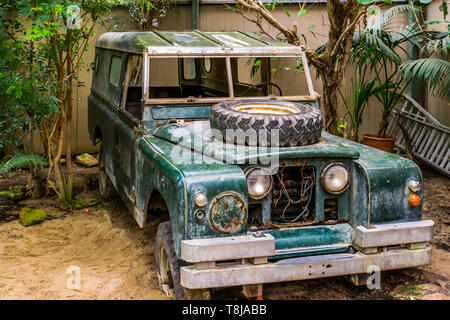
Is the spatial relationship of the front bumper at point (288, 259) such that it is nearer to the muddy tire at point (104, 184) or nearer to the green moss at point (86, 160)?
the muddy tire at point (104, 184)

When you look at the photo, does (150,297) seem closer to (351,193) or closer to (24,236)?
(351,193)

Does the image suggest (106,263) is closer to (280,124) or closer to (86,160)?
(280,124)


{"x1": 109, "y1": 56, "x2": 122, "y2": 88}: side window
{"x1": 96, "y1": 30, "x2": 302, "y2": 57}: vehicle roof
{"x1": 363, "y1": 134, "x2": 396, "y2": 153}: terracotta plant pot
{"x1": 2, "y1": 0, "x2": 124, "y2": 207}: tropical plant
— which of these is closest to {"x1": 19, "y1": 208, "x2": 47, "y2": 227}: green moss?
{"x1": 2, "y1": 0, "x2": 124, "y2": 207}: tropical plant

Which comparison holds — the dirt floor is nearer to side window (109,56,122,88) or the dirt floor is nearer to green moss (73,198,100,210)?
green moss (73,198,100,210)

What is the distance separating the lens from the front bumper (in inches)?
122

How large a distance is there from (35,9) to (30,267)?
7.54ft

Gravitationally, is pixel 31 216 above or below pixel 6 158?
below

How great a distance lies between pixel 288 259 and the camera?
337 centimetres

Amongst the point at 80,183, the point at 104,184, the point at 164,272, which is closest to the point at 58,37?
the point at 104,184

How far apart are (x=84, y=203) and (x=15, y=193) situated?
877 millimetres

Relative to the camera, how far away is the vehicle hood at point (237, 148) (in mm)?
3467

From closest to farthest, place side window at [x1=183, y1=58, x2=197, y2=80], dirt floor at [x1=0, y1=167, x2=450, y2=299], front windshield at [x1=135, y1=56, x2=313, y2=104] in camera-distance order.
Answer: dirt floor at [x1=0, y1=167, x2=450, y2=299] < front windshield at [x1=135, y1=56, x2=313, y2=104] < side window at [x1=183, y1=58, x2=197, y2=80]

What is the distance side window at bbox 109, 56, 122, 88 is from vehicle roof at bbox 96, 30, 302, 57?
173mm

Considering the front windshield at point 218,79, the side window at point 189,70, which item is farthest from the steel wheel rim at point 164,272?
the side window at point 189,70
